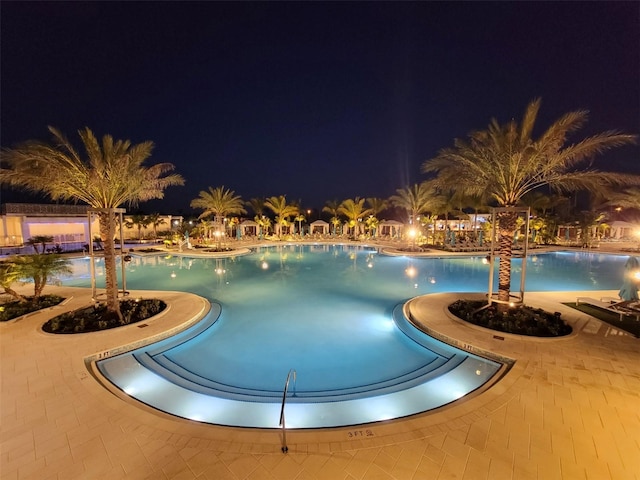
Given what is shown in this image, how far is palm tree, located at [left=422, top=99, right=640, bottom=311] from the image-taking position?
261 inches

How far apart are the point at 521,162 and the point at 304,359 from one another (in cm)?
669

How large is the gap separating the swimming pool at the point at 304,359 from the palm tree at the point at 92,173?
2.67m

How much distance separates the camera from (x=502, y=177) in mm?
7172

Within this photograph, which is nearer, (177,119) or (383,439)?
(383,439)

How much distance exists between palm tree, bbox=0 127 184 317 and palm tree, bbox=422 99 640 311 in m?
8.16

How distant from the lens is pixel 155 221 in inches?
1189

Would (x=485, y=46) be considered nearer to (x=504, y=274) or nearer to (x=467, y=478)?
(x=504, y=274)

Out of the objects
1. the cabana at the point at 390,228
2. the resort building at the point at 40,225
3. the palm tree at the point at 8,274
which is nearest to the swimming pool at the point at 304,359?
the palm tree at the point at 8,274

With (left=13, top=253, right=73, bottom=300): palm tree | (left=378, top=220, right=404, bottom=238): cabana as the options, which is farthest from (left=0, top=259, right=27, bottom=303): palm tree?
(left=378, top=220, right=404, bottom=238): cabana

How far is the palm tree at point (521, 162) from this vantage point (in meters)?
6.62

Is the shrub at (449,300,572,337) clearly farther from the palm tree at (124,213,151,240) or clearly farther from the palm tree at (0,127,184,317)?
the palm tree at (124,213,151,240)

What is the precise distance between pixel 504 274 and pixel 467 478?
566 centimetres

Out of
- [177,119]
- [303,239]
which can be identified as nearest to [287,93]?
[177,119]

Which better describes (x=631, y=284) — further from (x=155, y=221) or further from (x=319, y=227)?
(x=155, y=221)
